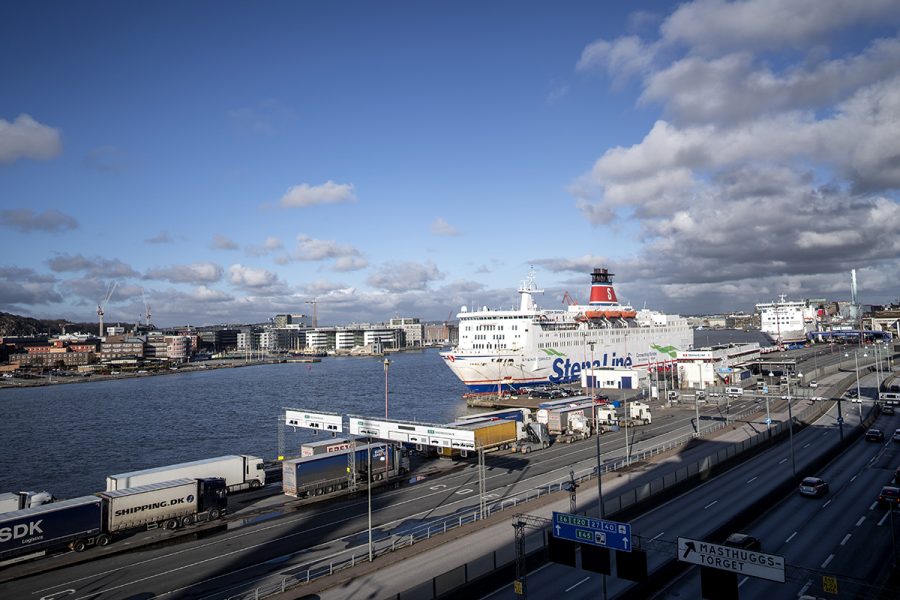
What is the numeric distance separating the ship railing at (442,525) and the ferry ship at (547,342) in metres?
40.4

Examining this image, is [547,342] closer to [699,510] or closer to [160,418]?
[160,418]

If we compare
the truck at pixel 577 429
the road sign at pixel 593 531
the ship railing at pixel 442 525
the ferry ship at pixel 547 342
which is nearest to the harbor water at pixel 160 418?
the ferry ship at pixel 547 342

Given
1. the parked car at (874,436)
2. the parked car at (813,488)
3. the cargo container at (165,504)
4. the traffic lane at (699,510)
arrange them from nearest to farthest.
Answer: the traffic lane at (699,510), the cargo container at (165,504), the parked car at (813,488), the parked car at (874,436)

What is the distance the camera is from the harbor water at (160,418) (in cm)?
4653

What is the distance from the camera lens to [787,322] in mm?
187250

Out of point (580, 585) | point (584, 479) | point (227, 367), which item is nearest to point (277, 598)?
point (580, 585)

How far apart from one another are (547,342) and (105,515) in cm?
7000

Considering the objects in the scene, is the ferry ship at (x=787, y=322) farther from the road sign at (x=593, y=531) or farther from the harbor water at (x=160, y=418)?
the road sign at (x=593, y=531)

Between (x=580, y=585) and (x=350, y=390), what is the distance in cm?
8800

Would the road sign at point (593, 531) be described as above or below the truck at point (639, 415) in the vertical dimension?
above

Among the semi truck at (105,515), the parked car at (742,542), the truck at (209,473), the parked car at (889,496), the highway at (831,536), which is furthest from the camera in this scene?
the truck at (209,473)

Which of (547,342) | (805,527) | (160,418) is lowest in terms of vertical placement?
(160,418)

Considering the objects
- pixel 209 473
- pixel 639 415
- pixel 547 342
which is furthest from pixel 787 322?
pixel 209 473

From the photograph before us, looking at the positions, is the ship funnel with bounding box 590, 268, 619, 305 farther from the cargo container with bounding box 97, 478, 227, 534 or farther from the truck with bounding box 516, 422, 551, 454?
the cargo container with bounding box 97, 478, 227, 534
